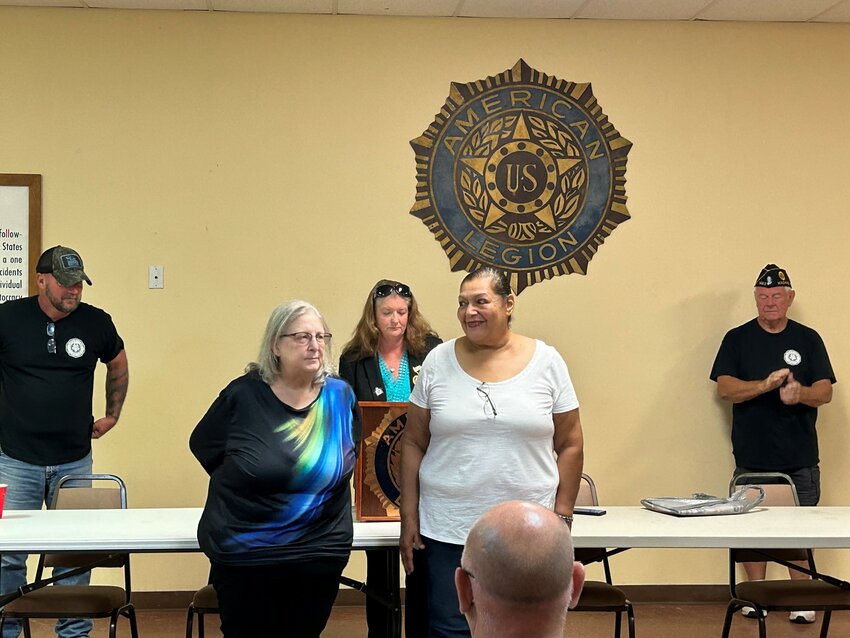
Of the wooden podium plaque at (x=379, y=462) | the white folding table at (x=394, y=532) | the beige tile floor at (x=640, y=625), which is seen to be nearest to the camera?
the white folding table at (x=394, y=532)

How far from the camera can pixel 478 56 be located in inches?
208

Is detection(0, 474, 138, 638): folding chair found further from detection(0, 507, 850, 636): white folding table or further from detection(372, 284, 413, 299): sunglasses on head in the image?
detection(372, 284, 413, 299): sunglasses on head

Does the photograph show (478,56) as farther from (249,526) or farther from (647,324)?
(249,526)

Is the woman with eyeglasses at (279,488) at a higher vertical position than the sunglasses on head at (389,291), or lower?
lower

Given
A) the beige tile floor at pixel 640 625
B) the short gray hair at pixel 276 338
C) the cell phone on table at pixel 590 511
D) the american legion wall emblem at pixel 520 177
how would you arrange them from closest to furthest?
the short gray hair at pixel 276 338, the cell phone on table at pixel 590 511, the beige tile floor at pixel 640 625, the american legion wall emblem at pixel 520 177

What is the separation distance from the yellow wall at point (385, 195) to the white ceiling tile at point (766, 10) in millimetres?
85

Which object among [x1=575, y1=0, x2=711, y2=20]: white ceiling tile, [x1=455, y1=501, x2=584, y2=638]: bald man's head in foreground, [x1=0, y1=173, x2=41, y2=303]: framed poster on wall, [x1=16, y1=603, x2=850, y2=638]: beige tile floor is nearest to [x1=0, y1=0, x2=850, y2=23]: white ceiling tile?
[x1=575, y1=0, x2=711, y2=20]: white ceiling tile

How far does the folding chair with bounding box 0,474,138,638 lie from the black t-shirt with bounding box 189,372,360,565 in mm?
857

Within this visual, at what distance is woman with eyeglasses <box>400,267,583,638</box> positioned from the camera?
9.61 ft

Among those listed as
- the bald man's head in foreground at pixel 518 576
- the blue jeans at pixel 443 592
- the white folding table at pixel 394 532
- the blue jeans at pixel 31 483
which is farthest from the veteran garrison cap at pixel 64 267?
the bald man's head in foreground at pixel 518 576

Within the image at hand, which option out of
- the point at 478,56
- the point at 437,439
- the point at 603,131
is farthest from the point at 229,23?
the point at 437,439

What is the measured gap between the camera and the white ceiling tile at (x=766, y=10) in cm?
511

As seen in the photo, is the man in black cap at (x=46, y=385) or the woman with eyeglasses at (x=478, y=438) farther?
the man in black cap at (x=46, y=385)

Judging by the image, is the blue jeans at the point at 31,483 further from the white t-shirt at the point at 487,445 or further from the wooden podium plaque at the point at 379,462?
the white t-shirt at the point at 487,445
